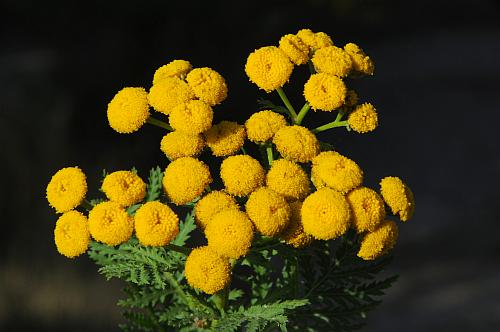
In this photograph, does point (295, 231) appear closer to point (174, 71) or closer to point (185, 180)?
point (185, 180)

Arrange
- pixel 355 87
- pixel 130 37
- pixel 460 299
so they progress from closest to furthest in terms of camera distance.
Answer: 1. pixel 460 299
2. pixel 130 37
3. pixel 355 87

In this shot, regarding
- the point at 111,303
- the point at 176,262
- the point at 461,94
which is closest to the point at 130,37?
the point at 111,303

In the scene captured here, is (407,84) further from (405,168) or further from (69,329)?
(69,329)

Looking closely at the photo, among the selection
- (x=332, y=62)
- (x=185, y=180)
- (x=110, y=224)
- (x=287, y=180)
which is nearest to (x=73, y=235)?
(x=110, y=224)

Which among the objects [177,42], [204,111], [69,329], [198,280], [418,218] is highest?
[177,42]

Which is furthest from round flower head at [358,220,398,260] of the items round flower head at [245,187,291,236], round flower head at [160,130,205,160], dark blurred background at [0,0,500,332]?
dark blurred background at [0,0,500,332]

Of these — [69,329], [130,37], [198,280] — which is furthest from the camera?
[130,37]

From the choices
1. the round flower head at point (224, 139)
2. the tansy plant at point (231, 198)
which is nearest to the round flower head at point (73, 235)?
the tansy plant at point (231, 198)
